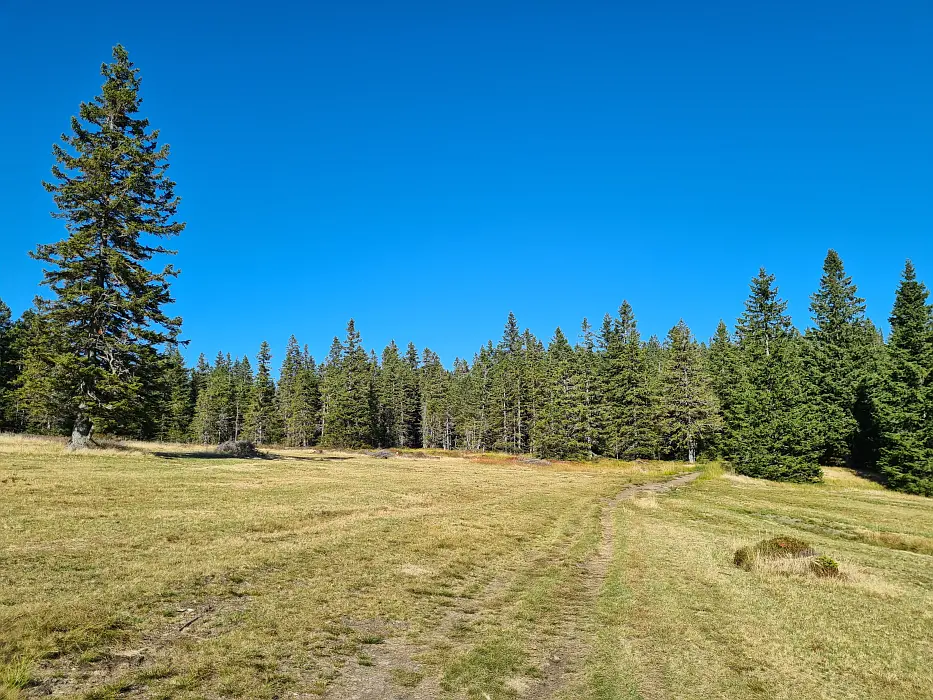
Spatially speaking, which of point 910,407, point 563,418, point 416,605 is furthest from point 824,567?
point 563,418

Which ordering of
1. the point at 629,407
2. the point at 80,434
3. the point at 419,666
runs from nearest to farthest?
the point at 419,666, the point at 80,434, the point at 629,407

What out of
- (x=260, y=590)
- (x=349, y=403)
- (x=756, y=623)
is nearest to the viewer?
(x=756, y=623)

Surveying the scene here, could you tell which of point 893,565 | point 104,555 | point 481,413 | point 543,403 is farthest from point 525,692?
point 481,413

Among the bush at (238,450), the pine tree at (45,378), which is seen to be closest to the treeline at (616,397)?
the pine tree at (45,378)

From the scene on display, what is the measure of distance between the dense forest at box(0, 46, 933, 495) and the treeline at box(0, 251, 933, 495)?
228 mm

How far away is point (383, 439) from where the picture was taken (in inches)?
4419

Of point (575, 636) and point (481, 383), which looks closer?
point (575, 636)

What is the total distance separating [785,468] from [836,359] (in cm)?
2333

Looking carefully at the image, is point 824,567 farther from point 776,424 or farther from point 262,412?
point 262,412

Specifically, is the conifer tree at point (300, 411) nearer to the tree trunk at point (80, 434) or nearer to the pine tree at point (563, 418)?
the pine tree at point (563, 418)

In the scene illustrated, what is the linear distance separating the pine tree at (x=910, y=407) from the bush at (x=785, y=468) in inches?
232

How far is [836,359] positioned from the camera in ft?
199

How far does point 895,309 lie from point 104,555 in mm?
63605

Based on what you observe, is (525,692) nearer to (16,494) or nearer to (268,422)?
(16,494)
